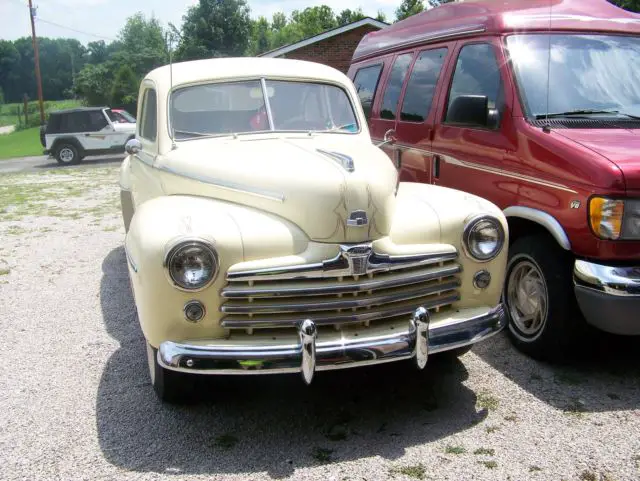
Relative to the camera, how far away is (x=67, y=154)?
20.4 metres

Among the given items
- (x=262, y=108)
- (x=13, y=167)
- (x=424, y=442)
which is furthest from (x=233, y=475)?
(x=13, y=167)

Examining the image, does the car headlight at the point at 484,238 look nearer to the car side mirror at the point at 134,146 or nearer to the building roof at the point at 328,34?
the car side mirror at the point at 134,146

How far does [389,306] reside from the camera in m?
3.36

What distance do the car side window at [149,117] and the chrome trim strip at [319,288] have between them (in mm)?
1824

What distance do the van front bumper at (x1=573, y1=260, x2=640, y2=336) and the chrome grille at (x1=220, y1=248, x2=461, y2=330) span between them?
0.92m

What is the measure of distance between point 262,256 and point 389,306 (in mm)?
717

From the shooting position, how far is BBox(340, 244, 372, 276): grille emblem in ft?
10.5

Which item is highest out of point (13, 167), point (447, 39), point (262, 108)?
point (447, 39)

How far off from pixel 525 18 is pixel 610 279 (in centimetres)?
212

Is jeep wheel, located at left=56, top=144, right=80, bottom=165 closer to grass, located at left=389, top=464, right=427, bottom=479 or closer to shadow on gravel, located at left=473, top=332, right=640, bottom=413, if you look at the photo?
shadow on gravel, located at left=473, top=332, right=640, bottom=413

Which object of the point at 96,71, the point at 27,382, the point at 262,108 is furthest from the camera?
the point at 96,71

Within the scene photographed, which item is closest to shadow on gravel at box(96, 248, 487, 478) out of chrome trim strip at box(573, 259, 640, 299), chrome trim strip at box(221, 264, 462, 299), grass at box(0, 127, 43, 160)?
Answer: chrome trim strip at box(221, 264, 462, 299)

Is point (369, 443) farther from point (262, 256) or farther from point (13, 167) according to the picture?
point (13, 167)

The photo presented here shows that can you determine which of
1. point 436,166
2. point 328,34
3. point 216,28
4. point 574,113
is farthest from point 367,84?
point 216,28
